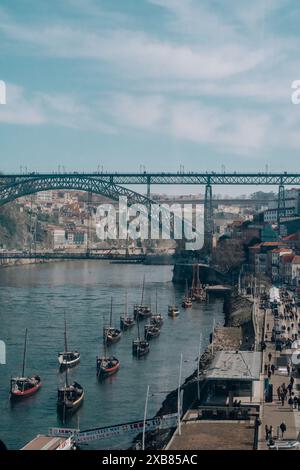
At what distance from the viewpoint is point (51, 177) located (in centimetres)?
2766

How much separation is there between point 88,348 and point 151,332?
163 centimetres

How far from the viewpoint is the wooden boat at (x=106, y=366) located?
8680mm

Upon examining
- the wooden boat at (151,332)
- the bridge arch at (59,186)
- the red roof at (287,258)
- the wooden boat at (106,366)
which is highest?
the bridge arch at (59,186)

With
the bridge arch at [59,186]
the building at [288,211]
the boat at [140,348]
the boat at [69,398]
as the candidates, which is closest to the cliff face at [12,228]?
the bridge arch at [59,186]

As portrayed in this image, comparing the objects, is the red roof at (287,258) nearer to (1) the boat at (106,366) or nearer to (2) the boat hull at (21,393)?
(1) the boat at (106,366)

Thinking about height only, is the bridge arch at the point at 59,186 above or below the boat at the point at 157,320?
above

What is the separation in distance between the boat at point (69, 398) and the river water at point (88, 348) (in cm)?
7

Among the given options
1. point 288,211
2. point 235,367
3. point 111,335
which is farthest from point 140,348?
point 288,211

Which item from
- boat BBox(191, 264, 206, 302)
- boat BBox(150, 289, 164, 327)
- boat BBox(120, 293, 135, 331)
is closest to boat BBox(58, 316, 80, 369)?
boat BBox(120, 293, 135, 331)

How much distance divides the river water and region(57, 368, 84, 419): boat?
69mm

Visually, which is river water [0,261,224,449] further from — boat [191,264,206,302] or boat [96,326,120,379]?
boat [191,264,206,302]

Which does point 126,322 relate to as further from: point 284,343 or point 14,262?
point 14,262
